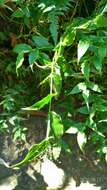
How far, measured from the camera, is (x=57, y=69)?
1606mm

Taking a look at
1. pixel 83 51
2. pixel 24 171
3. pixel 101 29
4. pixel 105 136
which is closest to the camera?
pixel 83 51

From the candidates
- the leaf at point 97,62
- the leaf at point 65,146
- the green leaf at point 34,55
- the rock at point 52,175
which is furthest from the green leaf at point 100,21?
the rock at point 52,175

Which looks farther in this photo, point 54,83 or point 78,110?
point 78,110

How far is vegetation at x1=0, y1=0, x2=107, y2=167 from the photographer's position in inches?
62.4

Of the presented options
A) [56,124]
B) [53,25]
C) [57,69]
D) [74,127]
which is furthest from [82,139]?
[53,25]

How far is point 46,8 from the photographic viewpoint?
64.2 inches

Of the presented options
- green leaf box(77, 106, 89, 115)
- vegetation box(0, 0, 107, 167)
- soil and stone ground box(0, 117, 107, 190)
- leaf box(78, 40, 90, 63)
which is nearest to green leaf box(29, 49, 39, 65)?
vegetation box(0, 0, 107, 167)

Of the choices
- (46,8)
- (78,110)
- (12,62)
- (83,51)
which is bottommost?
(78,110)

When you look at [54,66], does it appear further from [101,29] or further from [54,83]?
[101,29]

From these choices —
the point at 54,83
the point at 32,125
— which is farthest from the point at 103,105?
the point at 32,125

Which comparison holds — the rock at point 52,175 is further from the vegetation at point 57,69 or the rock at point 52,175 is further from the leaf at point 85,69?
the leaf at point 85,69

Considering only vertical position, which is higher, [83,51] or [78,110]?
[83,51]

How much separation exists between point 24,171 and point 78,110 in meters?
0.37

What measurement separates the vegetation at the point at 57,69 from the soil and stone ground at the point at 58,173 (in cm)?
9
